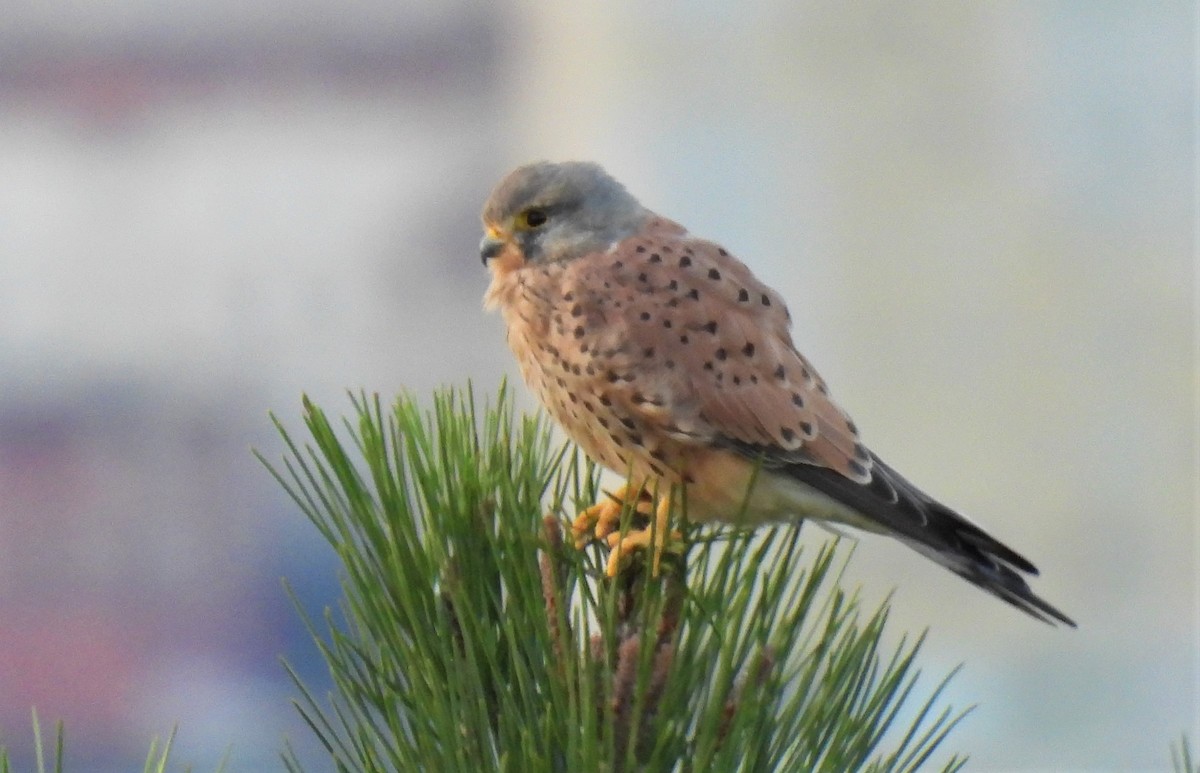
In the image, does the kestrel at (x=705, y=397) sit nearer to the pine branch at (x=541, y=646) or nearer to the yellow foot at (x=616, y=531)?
the yellow foot at (x=616, y=531)

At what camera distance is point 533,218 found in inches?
48.1

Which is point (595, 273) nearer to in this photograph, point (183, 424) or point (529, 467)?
point (529, 467)

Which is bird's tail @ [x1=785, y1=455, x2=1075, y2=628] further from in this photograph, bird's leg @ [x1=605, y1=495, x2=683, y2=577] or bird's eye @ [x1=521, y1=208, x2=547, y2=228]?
bird's eye @ [x1=521, y1=208, x2=547, y2=228]

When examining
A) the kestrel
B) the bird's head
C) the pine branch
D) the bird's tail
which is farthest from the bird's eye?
the pine branch

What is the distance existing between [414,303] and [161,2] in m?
1.06

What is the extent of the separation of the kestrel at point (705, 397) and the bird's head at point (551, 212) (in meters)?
0.08

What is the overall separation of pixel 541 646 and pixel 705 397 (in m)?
0.43

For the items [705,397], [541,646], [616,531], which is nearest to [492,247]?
[705,397]

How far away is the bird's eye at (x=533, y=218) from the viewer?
1218mm

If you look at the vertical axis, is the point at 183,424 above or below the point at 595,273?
above

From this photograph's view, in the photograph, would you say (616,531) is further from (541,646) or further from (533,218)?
(533,218)

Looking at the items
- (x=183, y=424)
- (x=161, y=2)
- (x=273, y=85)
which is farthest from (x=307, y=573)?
(x=161, y=2)

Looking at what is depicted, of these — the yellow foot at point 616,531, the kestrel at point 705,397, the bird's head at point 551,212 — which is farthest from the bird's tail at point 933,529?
the bird's head at point 551,212

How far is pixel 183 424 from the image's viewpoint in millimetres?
3668
